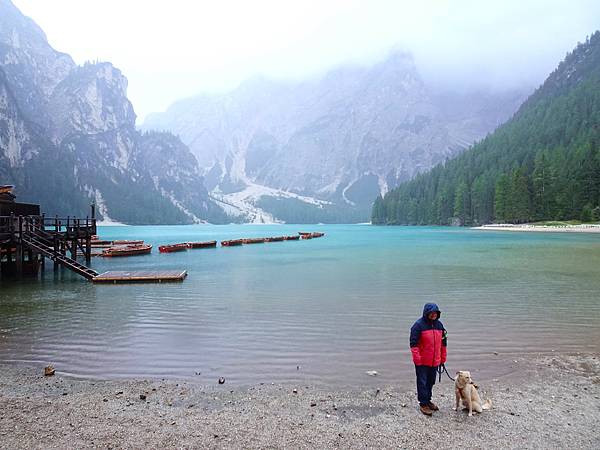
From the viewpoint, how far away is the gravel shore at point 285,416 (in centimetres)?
809

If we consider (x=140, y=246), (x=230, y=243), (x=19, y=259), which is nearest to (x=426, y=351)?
(x=19, y=259)

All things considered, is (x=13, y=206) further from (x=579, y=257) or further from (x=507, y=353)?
(x=579, y=257)

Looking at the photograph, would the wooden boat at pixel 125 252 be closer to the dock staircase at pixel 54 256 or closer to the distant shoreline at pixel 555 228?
the dock staircase at pixel 54 256

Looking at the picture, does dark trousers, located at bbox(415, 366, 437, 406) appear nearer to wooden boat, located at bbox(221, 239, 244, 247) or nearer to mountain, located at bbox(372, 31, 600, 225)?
wooden boat, located at bbox(221, 239, 244, 247)

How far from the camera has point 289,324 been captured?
18.5 m

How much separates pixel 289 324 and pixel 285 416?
9.32 meters

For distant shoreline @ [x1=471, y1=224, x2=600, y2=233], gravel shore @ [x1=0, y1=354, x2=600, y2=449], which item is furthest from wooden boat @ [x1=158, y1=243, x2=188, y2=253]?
distant shoreline @ [x1=471, y1=224, x2=600, y2=233]

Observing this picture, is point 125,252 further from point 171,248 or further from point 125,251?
point 171,248

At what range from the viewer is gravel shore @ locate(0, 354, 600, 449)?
8.09 metres

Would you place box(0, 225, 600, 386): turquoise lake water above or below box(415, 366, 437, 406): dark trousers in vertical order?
below

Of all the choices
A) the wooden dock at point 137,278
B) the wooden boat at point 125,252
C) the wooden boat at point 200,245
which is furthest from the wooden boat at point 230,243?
the wooden dock at point 137,278

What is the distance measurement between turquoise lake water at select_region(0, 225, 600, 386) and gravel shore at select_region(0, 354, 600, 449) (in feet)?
3.53

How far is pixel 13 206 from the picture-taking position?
40.8 m

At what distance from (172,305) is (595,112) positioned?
222 metres
